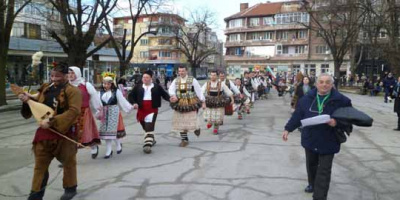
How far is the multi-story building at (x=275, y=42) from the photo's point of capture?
72.4m

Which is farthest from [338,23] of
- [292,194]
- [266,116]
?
[292,194]

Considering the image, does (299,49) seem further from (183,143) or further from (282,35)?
(183,143)

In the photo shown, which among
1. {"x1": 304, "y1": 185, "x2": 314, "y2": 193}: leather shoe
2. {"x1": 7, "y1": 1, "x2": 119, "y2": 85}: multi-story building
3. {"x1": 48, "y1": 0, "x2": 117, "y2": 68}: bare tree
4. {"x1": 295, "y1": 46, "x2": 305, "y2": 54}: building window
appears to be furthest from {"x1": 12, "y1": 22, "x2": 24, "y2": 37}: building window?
{"x1": 295, "y1": 46, "x2": 305, "y2": 54}: building window

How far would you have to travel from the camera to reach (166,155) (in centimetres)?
769

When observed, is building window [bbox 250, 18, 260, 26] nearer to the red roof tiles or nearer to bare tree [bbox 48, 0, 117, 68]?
the red roof tiles

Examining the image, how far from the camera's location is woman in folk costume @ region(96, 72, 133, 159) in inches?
295

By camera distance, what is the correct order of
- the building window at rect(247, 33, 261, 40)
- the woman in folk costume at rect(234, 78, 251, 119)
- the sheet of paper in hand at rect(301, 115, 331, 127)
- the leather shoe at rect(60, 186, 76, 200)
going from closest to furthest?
the sheet of paper in hand at rect(301, 115, 331, 127), the leather shoe at rect(60, 186, 76, 200), the woman in folk costume at rect(234, 78, 251, 119), the building window at rect(247, 33, 261, 40)

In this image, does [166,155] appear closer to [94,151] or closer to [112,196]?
[94,151]

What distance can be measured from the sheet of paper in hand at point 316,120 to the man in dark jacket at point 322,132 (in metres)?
0.06

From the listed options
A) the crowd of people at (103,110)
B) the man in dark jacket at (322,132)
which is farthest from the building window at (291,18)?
the man in dark jacket at (322,132)

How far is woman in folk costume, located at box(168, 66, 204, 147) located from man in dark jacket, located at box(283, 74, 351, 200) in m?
4.10

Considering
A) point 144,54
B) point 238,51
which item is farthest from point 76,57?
point 144,54

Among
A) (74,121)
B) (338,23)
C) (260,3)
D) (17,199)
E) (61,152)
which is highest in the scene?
(260,3)

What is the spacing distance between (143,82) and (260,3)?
3131 inches
